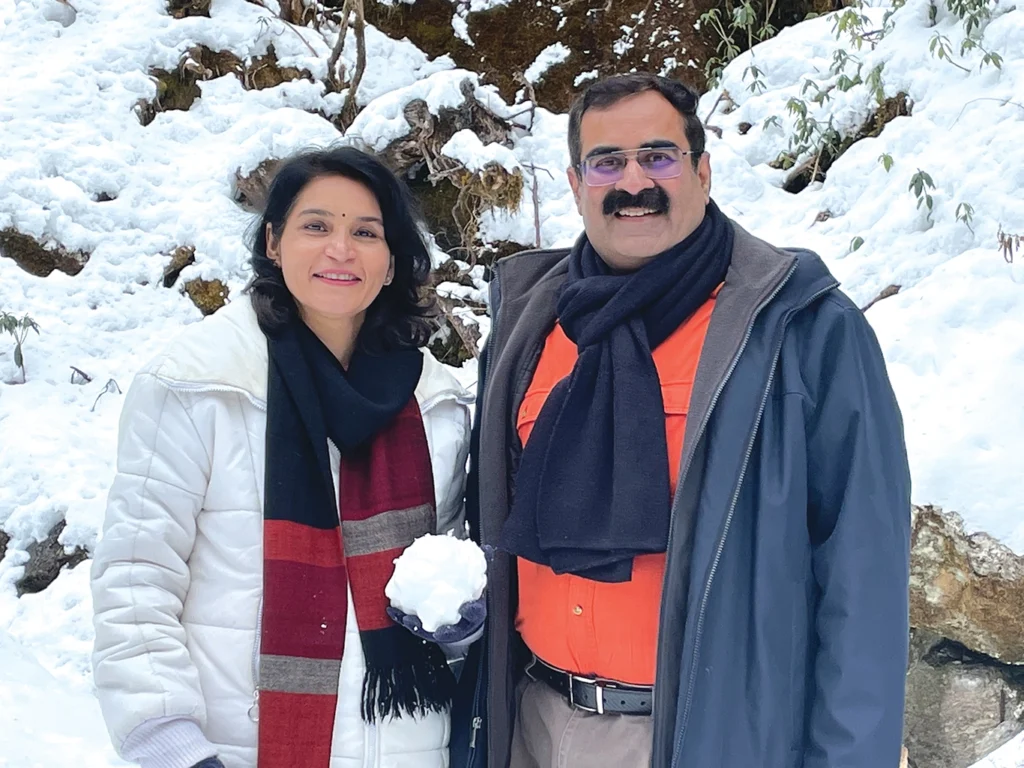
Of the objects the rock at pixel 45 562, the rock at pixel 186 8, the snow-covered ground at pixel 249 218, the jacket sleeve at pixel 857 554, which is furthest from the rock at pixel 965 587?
the rock at pixel 186 8

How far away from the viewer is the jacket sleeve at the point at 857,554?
1604 mm

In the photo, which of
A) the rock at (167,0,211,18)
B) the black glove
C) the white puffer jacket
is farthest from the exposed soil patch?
the rock at (167,0,211,18)

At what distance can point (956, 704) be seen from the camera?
130 inches

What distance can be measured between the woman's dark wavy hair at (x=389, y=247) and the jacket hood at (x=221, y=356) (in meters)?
0.04

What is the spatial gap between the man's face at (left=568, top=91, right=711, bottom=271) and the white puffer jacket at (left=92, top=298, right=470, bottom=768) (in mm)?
894

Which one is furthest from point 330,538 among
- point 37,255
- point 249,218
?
point 37,255

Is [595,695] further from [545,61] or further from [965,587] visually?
[545,61]

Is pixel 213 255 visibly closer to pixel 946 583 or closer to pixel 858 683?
pixel 946 583

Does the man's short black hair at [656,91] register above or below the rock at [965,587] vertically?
above

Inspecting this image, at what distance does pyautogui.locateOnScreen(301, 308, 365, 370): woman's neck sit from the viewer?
2.09 metres

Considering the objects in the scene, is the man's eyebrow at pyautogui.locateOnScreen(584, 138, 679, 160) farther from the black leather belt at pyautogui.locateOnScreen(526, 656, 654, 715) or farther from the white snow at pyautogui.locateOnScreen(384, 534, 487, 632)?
the black leather belt at pyautogui.locateOnScreen(526, 656, 654, 715)

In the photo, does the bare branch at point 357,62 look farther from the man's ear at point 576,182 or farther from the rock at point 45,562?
the man's ear at point 576,182

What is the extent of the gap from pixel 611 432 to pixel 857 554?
0.56 meters

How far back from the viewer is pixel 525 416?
212 centimetres
